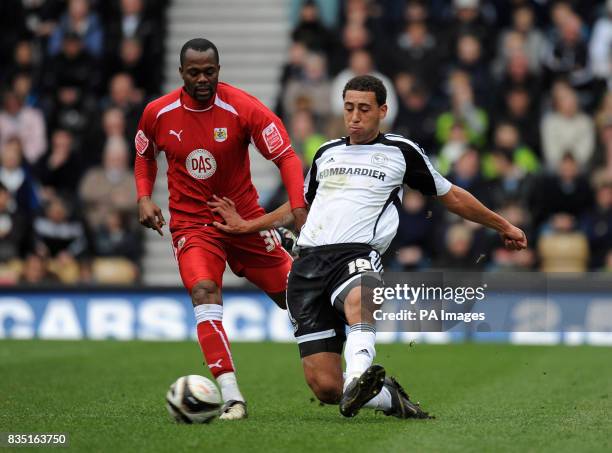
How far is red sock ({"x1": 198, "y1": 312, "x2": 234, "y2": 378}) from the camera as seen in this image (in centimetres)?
903

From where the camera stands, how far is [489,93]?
18.9 m

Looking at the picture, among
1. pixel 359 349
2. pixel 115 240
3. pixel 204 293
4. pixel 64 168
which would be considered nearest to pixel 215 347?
pixel 204 293

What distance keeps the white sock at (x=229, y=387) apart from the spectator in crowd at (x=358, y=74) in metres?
10.1

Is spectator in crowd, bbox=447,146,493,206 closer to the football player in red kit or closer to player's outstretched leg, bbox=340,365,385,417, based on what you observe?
the football player in red kit

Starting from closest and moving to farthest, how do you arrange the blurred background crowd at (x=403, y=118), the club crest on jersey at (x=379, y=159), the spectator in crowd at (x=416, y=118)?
1. the club crest on jersey at (x=379, y=159)
2. the blurred background crowd at (x=403, y=118)
3. the spectator in crowd at (x=416, y=118)

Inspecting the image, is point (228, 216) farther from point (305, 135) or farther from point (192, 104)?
point (305, 135)

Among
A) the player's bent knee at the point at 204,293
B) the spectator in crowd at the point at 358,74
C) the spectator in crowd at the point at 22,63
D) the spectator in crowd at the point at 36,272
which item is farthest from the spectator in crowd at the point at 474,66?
the player's bent knee at the point at 204,293

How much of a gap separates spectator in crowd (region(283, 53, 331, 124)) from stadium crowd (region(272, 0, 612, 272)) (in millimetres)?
20

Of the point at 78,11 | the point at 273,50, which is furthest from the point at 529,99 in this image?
the point at 78,11

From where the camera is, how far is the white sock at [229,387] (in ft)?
29.4

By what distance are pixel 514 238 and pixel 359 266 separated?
106cm

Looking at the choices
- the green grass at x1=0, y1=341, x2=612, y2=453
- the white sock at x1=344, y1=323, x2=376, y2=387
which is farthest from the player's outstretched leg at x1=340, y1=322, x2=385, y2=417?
the green grass at x1=0, y1=341, x2=612, y2=453

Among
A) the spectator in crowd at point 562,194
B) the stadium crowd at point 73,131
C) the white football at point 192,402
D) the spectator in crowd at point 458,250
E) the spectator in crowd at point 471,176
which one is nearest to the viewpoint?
the white football at point 192,402

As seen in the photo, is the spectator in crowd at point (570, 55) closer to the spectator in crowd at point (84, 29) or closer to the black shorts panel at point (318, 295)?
the spectator in crowd at point (84, 29)
